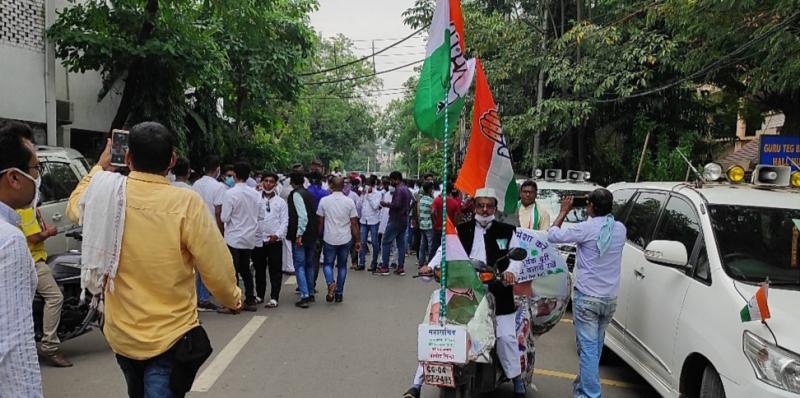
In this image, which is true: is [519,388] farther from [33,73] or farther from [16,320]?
[33,73]

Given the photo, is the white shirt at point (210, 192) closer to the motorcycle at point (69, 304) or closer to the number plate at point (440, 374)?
the motorcycle at point (69, 304)

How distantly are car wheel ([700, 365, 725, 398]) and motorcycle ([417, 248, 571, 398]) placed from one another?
126 centimetres

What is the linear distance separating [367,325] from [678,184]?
380cm

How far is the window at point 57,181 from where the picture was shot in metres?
7.00

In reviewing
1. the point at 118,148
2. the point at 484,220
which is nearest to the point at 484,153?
the point at 484,220

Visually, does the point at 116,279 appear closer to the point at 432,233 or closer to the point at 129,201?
the point at 129,201

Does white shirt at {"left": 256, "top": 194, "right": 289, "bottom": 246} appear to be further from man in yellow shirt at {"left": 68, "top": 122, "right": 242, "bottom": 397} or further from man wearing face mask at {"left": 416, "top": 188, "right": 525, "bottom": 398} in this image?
man in yellow shirt at {"left": 68, "top": 122, "right": 242, "bottom": 397}

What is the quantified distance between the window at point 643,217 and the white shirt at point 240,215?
4.52 metres

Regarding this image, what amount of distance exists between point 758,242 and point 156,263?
3879 mm

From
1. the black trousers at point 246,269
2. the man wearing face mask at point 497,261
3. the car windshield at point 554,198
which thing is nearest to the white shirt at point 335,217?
the black trousers at point 246,269

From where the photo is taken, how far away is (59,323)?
5.64m

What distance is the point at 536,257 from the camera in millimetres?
4793

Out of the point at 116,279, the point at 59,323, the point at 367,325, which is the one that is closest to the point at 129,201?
the point at 116,279

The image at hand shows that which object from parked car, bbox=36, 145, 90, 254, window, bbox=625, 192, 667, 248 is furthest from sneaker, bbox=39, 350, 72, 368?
window, bbox=625, 192, 667, 248
